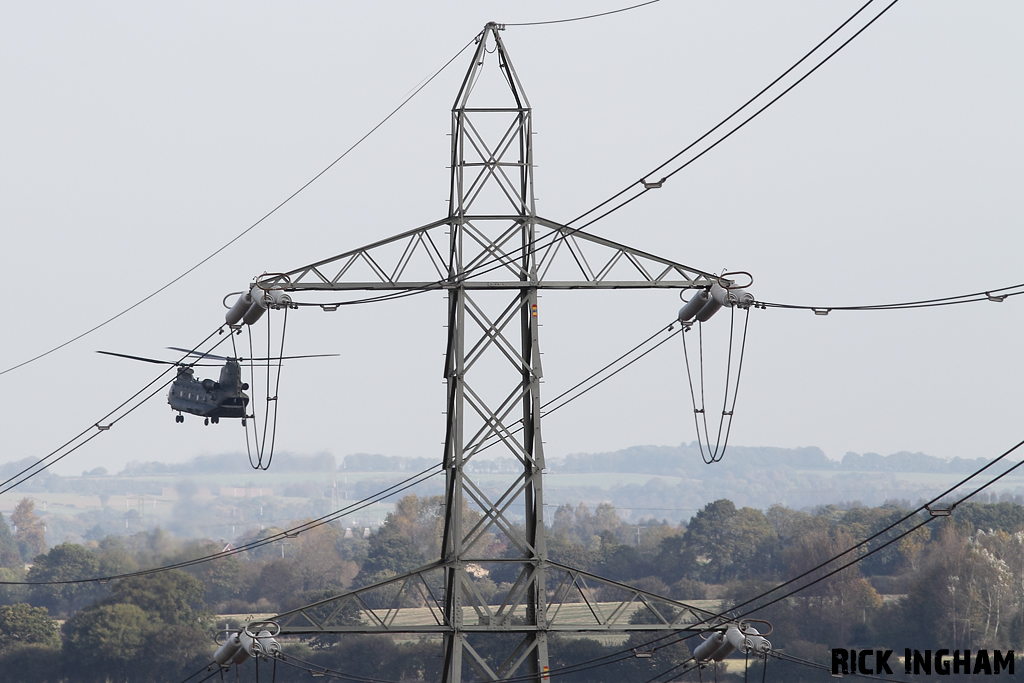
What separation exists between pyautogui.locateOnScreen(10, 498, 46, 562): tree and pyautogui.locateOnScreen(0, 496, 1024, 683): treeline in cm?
240

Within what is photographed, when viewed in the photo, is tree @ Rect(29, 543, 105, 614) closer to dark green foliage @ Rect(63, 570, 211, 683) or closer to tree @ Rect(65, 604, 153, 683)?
dark green foliage @ Rect(63, 570, 211, 683)

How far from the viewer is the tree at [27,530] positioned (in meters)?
128

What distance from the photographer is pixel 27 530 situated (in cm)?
13088

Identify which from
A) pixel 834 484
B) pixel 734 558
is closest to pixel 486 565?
pixel 734 558

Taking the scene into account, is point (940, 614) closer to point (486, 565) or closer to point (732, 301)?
point (486, 565)

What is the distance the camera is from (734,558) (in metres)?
111

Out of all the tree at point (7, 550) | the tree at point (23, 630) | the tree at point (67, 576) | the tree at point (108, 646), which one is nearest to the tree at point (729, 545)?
the tree at point (108, 646)

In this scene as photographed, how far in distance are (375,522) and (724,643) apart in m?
166

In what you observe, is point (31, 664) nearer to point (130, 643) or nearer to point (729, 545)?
point (130, 643)

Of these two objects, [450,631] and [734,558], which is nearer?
[450,631]

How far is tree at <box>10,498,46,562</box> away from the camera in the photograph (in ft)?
421

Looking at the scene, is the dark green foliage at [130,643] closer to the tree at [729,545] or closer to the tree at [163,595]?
the tree at [163,595]

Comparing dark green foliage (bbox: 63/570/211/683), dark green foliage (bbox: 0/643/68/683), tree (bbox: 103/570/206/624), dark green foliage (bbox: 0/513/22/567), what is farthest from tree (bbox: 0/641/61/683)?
dark green foliage (bbox: 0/513/22/567)

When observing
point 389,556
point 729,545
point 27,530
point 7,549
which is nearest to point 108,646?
point 389,556
